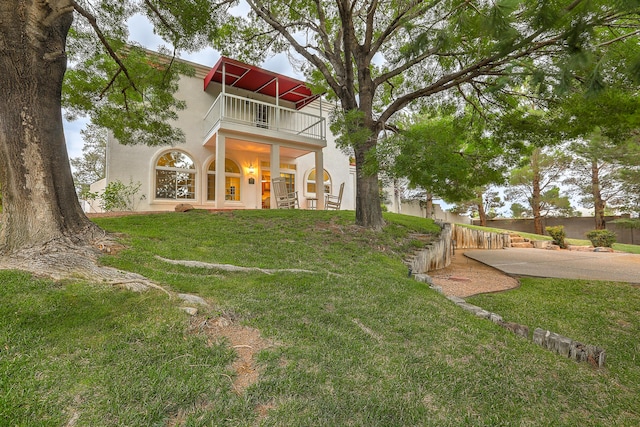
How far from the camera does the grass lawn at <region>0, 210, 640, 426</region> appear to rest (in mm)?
1329

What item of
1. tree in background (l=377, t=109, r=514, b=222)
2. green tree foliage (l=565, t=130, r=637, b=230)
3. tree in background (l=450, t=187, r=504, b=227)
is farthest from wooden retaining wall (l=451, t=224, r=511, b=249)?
tree in background (l=450, t=187, r=504, b=227)

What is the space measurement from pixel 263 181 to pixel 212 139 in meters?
2.62

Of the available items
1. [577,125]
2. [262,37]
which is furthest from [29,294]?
Result: [262,37]

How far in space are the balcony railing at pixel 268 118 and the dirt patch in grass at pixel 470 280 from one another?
21.7 ft

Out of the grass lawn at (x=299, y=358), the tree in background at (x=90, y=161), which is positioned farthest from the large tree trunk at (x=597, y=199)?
the tree in background at (x=90, y=161)

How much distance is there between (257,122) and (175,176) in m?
3.44

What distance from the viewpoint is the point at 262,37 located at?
762cm

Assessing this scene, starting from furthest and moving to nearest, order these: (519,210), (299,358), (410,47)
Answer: (519,210)
(410,47)
(299,358)

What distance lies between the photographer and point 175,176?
9570mm

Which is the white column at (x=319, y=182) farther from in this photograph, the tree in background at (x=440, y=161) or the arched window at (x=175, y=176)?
the tree in background at (x=440, y=161)

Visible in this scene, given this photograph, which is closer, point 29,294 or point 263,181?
point 29,294

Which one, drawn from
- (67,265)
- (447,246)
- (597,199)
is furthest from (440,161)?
(597,199)

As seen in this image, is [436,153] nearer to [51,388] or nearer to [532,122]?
[532,122]

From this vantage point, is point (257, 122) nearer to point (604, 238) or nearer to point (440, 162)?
point (440, 162)
